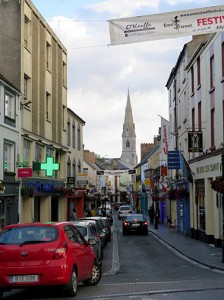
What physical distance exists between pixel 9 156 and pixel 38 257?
1626cm

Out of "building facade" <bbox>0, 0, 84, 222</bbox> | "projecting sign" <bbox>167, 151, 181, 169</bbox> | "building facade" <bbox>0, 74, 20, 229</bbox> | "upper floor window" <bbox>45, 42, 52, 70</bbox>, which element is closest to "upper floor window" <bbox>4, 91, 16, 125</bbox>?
"building facade" <bbox>0, 74, 20, 229</bbox>

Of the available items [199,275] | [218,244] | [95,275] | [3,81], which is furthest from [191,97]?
[95,275]

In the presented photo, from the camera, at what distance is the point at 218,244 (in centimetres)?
2395

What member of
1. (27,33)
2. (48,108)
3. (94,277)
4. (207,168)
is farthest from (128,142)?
(94,277)

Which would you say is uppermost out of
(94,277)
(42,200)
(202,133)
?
(202,133)

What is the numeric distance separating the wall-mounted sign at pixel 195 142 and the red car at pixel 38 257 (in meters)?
17.1

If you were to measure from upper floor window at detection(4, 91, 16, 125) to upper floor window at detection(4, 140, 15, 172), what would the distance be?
1.23 m

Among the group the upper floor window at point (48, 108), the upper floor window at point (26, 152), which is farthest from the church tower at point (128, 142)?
the upper floor window at point (26, 152)

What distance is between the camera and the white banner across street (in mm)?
12180

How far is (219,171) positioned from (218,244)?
3.54 metres

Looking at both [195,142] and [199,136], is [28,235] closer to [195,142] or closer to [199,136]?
[195,142]

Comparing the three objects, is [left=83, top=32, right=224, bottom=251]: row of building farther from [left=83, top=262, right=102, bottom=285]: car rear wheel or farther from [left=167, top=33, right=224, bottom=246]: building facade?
[left=83, top=262, right=102, bottom=285]: car rear wheel

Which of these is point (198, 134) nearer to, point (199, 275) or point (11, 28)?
point (11, 28)

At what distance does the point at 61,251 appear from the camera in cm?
982
